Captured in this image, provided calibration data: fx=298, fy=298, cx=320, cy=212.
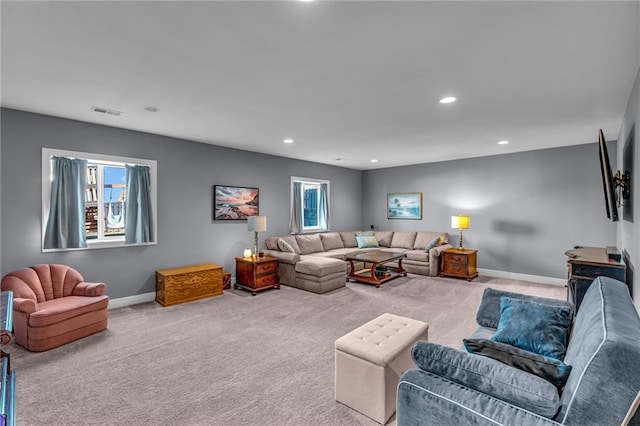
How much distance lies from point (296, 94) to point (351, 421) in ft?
9.37

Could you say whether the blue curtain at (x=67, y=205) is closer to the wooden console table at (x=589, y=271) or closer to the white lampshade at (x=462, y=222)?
the wooden console table at (x=589, y=271)

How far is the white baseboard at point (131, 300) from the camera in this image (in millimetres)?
4262

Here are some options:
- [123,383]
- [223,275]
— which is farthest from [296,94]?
[223,275]

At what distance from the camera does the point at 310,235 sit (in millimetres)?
6957

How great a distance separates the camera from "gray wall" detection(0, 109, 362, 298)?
353 centimetres

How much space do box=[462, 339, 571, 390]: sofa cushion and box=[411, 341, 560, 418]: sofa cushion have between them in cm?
9

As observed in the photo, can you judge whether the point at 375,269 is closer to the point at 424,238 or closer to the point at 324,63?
the point at 424,238

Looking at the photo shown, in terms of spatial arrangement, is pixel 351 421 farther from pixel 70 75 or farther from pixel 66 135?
pixel 66 135

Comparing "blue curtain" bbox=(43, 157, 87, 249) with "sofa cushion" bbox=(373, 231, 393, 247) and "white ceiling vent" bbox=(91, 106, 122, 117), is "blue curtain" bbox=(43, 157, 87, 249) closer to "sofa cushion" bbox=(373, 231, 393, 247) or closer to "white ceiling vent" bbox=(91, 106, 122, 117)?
"white ceiling vent" bbox=(91, 106, 122, 117)

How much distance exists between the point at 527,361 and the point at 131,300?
16.0 feet

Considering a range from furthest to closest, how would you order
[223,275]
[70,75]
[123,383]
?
[223,275] → [70,75] → [123,383]

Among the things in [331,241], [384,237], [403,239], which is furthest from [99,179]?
[403,239]

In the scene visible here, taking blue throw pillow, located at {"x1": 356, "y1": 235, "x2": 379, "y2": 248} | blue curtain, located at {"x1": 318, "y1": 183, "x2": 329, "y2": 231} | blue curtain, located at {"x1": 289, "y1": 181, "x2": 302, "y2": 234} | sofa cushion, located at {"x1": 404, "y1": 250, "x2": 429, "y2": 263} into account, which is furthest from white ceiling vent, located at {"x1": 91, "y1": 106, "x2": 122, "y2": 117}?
sofa cushion, located at {"x1": 404, "y1": 250, "x2": 429, "y2": 263}

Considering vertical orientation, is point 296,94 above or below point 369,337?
above
